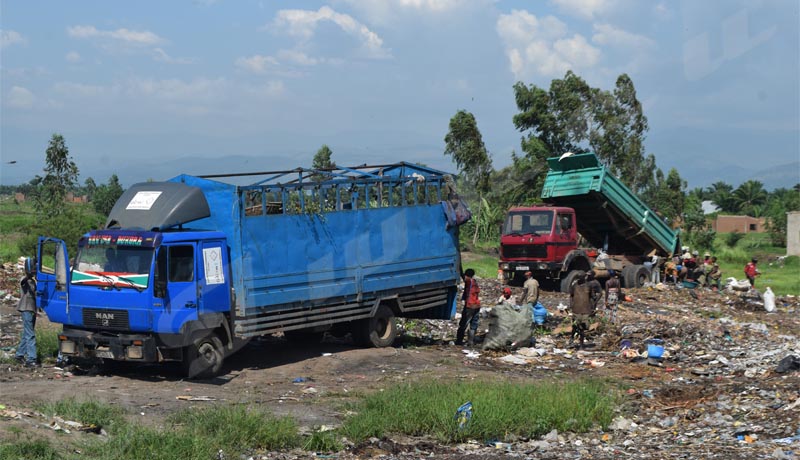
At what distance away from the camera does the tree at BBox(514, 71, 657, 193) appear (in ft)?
116

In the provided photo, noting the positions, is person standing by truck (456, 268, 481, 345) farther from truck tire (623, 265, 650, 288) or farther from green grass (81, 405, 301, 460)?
truck tire (623, 265, 650, 288)

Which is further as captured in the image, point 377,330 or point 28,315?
point 377,330

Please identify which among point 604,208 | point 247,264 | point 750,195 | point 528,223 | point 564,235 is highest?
point 750,195

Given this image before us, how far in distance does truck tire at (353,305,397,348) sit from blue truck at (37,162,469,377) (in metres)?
0.02

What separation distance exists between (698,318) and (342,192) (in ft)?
30.0

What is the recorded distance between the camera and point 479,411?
827cm

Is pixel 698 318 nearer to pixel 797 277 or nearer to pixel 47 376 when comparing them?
pixel 47 376

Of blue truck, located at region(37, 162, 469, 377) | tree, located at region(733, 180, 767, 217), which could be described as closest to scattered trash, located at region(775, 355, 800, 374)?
blue truck, located at region(37, 162, 469, 377)

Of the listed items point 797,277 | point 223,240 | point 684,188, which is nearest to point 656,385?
point 223,240

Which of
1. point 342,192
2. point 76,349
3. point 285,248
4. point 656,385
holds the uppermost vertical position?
point 342,192

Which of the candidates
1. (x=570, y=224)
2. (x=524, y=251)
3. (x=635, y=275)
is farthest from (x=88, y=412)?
(x=635, y=275)

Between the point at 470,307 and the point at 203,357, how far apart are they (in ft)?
15.4

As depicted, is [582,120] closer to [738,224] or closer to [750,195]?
[738,224]

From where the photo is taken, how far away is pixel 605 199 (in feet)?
66.6
